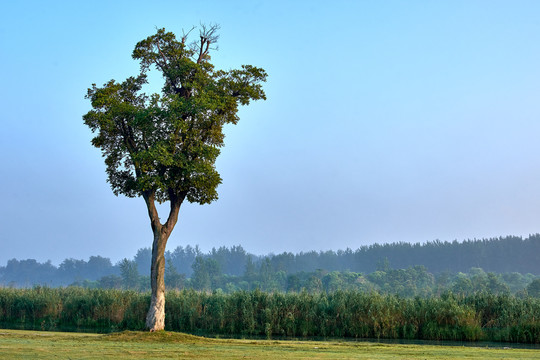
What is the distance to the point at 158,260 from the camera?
73.5 ft

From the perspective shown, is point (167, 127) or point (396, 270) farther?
point (396, 270)

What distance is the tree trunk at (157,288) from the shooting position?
70.7 ft

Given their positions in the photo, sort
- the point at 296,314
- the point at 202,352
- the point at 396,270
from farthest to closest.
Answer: the point at 396,270 → the point at 296,314 → the point at 202,352

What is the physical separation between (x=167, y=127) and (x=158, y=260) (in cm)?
547

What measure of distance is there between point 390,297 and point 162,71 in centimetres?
1501

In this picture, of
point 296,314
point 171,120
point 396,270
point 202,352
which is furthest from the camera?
point 396,270

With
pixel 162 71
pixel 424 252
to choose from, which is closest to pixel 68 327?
pixel 162 71

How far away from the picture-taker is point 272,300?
27.7 m

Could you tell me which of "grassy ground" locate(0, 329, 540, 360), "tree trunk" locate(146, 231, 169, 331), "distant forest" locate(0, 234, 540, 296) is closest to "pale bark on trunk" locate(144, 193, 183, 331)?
"tree trunk" locate(146, 231, 169, 331)

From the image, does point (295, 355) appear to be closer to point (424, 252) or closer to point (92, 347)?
point (92, 347)

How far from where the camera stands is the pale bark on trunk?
2162 centimetres

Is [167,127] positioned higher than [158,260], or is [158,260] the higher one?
[167,127]

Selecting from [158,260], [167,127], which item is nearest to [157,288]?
[158,260]

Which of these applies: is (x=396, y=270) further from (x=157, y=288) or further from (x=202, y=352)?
(x=202, y=352)
